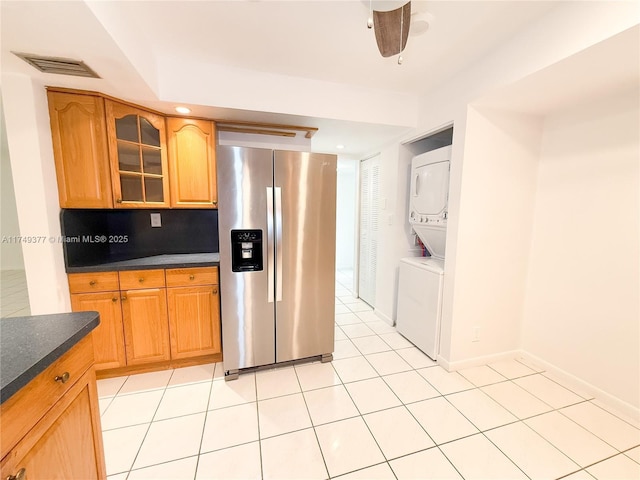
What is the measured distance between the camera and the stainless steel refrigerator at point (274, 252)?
1.97m

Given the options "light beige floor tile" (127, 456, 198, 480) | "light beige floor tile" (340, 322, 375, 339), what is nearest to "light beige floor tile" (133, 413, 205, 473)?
"light beige floor tile" (127, 456, 198, 480)

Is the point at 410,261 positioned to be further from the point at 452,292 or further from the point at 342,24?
the point at 342,24

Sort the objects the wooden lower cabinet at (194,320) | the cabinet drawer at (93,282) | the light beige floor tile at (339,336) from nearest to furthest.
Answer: the cabinet drawer at (93,282) → the wooden lower cabinet at (194,320) → the light beige floor tile at (339,336)

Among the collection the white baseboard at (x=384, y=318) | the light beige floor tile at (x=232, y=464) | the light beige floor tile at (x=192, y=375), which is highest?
the white baseboard at (x=384, y=318)

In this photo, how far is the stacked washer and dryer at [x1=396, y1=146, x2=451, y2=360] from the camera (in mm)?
2342

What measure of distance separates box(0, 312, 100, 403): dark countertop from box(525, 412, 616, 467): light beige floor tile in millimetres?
2459

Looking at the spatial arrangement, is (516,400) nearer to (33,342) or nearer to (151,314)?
(33,342)

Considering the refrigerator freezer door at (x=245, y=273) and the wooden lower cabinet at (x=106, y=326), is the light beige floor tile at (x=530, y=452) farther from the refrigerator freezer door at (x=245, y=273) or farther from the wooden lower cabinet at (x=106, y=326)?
the wooden lower cabinet at (x=106, y=326)

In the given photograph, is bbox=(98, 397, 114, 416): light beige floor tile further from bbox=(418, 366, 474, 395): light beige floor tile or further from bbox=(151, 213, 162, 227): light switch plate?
bbox=(418, 366, 474, 395): light beige floor tile

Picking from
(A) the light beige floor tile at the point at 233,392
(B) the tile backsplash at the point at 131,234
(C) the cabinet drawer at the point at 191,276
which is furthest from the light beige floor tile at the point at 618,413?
(B) the tile backsplash at the point at 131,234

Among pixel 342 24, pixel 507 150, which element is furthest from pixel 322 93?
pixel 507 150

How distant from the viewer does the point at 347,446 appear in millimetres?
1525

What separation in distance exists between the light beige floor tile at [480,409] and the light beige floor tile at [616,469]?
39 cm

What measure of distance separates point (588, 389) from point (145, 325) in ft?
11.4
